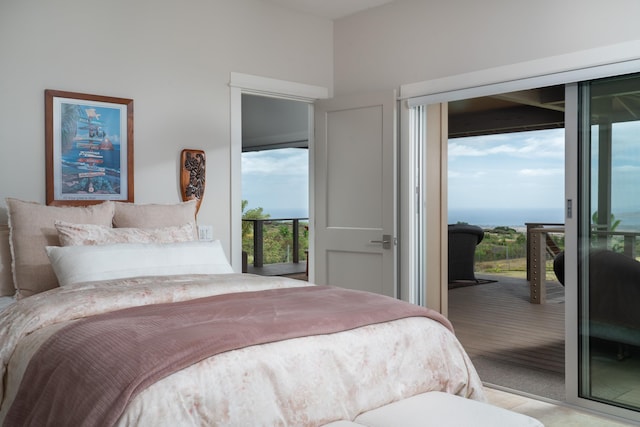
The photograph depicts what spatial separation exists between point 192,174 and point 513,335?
3263mm

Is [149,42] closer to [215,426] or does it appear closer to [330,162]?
[330,162]

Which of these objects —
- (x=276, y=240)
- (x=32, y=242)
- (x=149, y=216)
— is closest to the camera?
(x=32, y=242)

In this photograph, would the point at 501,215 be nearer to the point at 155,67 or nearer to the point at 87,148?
the point at 155,67

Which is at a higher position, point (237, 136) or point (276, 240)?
point (237, 136)

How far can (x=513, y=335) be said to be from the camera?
5387mm

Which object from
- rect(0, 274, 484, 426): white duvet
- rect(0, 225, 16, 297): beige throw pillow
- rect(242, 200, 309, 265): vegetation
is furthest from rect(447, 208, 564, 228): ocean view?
rect(0, 225, 16, 297): beige throw pillow

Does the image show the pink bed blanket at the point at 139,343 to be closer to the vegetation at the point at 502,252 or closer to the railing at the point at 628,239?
the railing at the point at 628,239

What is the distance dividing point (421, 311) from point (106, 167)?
2.28 metres

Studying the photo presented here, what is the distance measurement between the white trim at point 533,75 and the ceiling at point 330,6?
76cm

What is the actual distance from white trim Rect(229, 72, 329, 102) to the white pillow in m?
1.71

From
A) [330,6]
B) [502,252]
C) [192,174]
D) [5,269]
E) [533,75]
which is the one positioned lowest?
[502,252]

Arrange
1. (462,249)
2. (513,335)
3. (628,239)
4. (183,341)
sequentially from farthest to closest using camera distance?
(462,249) → (513,335) → (628,239) → (183,341)

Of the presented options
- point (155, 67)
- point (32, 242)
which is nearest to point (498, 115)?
point (155, 67)

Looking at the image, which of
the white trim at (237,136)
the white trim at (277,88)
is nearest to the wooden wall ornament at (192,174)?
the white trim at (237,136)
